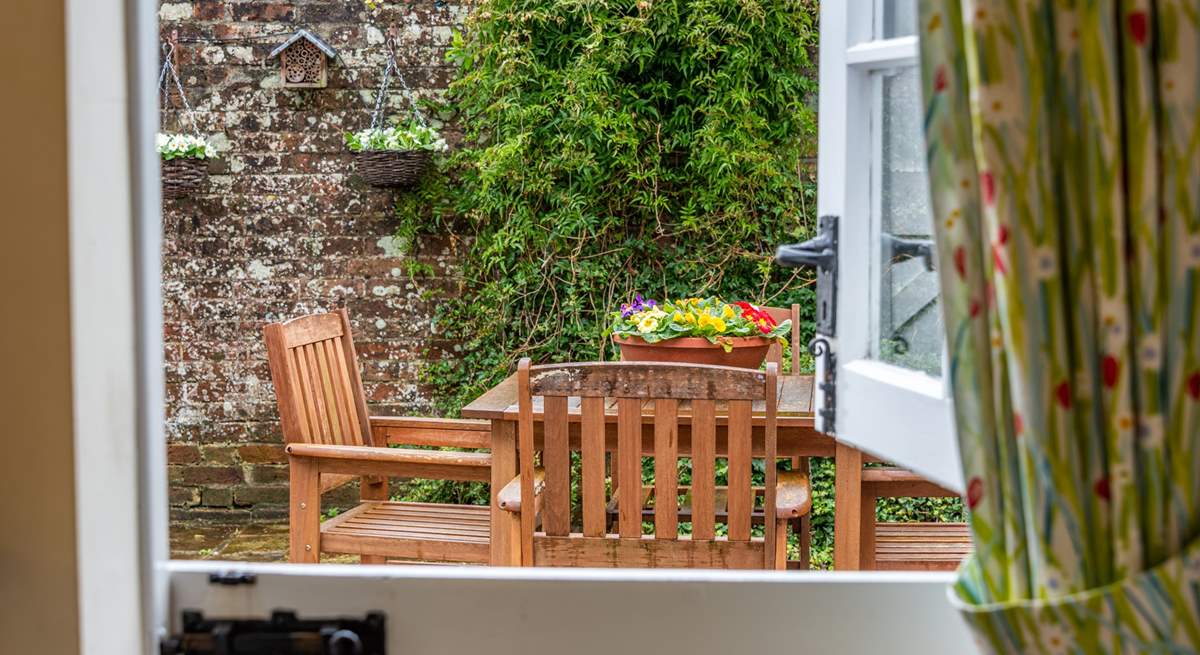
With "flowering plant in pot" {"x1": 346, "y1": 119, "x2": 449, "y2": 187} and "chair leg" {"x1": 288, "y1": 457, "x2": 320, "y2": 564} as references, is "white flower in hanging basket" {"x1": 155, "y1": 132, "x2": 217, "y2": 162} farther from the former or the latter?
"chair leg" {"x1": 288, "y1": 457, "x2": 320, "y2": 564}

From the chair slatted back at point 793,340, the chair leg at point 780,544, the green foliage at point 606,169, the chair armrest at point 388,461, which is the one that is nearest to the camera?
the chair leg at point 780,544

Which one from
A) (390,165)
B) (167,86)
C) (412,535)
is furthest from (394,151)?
(412,535)

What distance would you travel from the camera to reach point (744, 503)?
6.52 ft

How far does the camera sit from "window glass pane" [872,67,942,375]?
960 millimetres

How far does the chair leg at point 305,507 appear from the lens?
92.0 inches

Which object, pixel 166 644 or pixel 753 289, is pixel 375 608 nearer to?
pixel 166 644

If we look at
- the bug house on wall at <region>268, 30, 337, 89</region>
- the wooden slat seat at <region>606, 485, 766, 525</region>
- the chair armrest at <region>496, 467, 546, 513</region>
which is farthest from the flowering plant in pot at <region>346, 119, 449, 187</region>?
the chair armrest at <region>496, 467, 546, 513</region>

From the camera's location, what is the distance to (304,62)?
3977 mm

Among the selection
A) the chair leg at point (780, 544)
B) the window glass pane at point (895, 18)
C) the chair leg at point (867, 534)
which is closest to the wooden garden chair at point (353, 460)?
the chair leg at point (780, 544)

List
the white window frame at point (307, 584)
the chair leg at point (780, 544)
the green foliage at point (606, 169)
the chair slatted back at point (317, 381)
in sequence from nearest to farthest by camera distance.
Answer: the white window frame at point (307, 584) → the chair leg at point (780, 544) → the chair slatted back at point (317, 381) → the green foliage at point (606, 169)

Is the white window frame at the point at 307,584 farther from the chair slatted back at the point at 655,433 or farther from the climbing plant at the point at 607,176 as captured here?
the climbing plant at the point at 607,176

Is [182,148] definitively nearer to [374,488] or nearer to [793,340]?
[374,488]

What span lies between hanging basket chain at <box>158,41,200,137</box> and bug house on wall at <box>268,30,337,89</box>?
380 mm

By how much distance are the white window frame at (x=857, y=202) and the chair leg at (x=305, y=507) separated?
61.4 inches
